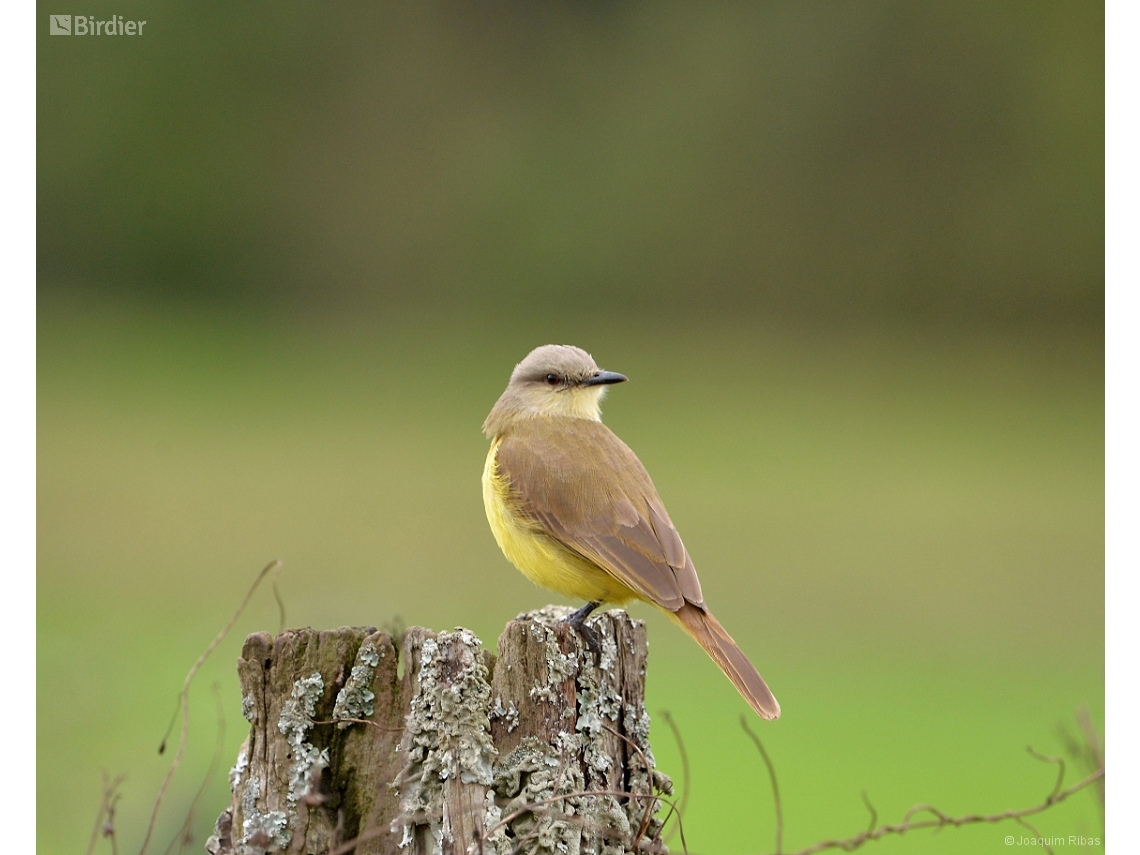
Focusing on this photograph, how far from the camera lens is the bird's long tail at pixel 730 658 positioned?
3689mm

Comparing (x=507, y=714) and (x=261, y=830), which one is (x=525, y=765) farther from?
(x=261, y=830)

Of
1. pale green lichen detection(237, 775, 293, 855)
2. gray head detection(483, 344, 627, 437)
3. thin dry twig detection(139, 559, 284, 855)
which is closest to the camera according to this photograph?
thin dry twig detection(139, 559, 284, 855)

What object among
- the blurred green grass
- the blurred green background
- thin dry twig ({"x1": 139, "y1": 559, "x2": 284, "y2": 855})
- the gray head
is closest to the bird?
the gray head

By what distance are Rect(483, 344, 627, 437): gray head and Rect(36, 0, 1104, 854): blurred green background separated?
30.4 ft

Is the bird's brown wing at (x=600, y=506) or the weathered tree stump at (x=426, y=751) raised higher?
the bird's brown wing at (x=600, y=506)

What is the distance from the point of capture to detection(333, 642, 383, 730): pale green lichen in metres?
2.83

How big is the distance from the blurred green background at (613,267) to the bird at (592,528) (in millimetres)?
9876

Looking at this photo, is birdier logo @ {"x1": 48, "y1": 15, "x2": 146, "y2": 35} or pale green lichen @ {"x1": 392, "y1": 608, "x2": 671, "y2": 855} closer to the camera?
pale green lichen @ {"x1": 392, "y1": 608, "x2": 671, "y2": 855}

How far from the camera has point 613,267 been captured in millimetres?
20625

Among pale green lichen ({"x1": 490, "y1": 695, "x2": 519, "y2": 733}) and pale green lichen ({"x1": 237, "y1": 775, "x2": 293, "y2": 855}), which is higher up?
pale green lichen ({"x1": 490, "y1": 695, "x2": 519, "y2": 733})

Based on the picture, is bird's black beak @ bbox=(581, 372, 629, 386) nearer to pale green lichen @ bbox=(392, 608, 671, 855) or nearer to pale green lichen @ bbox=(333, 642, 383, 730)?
pale green lichen @ bbox=(392, 608, 671, 855)

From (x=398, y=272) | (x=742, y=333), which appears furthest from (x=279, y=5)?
(x=742, y=333)

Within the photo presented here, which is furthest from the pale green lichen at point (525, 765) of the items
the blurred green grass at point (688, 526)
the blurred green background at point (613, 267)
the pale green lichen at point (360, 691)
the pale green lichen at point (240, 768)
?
the blurred green background at point (613, 267)

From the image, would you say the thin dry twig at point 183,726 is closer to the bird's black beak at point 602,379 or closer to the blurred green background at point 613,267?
the bird's black beak at point 602,379
